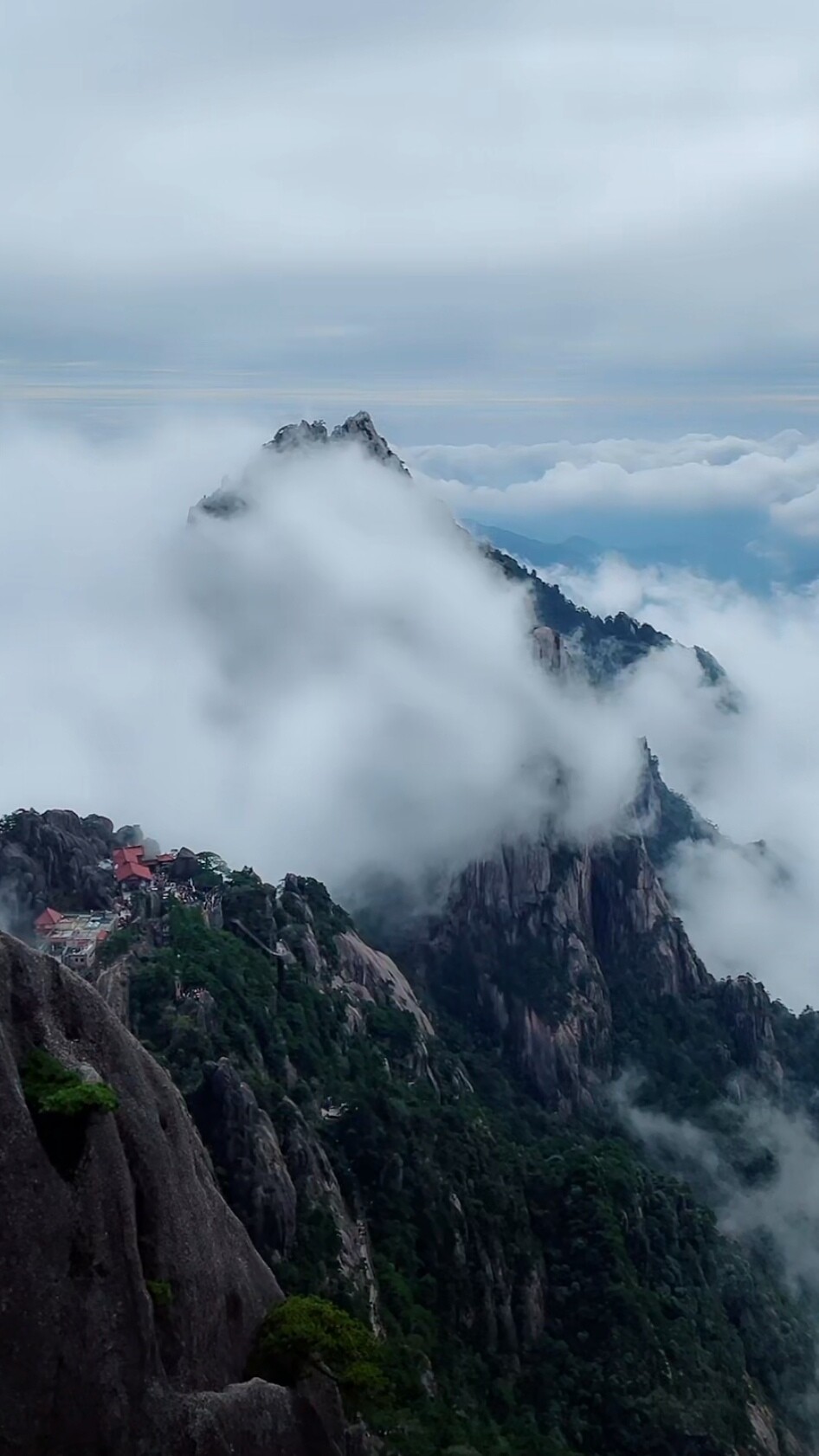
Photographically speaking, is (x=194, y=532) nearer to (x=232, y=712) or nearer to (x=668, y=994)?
(x=232, y=712)

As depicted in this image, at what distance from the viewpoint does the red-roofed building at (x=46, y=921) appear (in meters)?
66.3

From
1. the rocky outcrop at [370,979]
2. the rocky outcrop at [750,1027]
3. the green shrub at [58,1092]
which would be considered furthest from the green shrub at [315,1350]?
the rocky outcrop at [750,1027]

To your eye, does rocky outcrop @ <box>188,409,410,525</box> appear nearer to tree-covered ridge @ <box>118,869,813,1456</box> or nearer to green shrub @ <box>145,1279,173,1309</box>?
tree-covered ridge @ <box>118,869,813,1456</box>

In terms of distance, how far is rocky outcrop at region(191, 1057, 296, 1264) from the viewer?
46.9 metres

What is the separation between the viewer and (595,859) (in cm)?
11538

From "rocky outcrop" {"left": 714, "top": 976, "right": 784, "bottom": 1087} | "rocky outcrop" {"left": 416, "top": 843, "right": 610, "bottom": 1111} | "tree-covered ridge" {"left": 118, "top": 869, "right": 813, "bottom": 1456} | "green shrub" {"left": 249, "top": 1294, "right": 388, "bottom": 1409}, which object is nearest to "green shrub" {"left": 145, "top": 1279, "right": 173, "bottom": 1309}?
"green shrub" {"left": 249, "top": 1294, "right": 388, "bottom": 1409}

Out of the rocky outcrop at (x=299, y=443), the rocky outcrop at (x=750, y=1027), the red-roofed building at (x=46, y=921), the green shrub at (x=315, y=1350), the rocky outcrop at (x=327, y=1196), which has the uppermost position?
the rocky outcrop at (x=299, y=443)

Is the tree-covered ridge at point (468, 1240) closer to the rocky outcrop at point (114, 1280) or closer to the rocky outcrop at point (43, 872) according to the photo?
the rocky outcrop at point (43, 872)

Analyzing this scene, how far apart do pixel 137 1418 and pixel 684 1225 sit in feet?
179

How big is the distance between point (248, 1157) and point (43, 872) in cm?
2977

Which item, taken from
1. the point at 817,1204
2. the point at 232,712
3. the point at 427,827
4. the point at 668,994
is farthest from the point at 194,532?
the point at 817,1204

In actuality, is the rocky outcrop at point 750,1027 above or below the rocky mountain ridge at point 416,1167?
above

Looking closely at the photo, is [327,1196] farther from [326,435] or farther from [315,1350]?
[326,435]

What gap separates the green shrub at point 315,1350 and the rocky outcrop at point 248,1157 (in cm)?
1282
